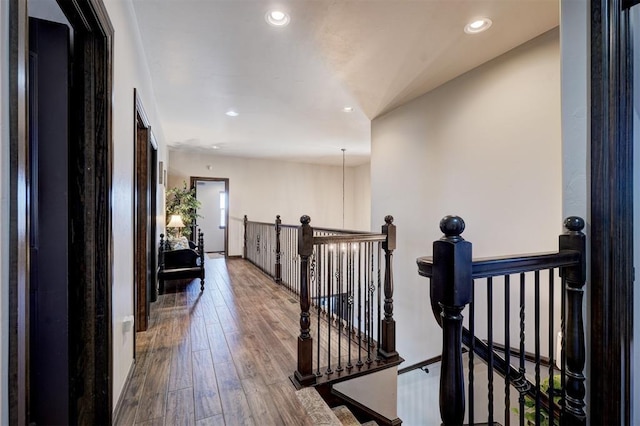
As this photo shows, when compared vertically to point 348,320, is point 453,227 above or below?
above

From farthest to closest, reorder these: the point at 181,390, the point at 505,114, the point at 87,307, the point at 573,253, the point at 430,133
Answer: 1. the point at 430,133
2. the point at 505,114
3. the point at 181,390
4. the point at 87,307
5. the point at 573,253

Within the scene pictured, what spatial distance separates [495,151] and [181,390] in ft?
10.2

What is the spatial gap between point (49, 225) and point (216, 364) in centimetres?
147

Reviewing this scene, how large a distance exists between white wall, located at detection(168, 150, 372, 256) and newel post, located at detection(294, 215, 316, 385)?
5.46m

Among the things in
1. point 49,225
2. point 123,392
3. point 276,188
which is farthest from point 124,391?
point 276,188

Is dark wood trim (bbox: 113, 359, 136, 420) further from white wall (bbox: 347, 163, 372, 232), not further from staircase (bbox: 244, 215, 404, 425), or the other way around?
white wall (bbox: 347, 163, 372, 232)

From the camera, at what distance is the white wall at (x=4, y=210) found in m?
0.65

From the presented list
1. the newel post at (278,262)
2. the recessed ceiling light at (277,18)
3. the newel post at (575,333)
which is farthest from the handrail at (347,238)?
the newel post at (278,262)

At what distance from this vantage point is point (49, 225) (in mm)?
1270

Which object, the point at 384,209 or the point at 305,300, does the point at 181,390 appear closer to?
the point at 305,300

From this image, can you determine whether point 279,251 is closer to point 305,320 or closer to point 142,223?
point 142,223

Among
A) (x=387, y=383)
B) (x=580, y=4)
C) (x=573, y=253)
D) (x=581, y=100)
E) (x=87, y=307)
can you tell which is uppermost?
(x=580, y=4)

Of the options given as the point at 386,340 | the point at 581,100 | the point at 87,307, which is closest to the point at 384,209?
the point at 386,340

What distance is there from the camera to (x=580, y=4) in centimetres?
112
